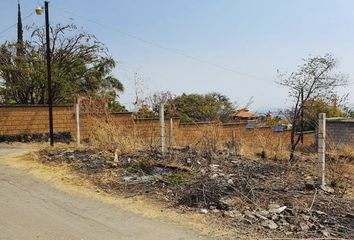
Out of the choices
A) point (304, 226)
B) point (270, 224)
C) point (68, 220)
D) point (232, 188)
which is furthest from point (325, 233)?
point (68, 220)

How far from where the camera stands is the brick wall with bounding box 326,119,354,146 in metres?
27.5

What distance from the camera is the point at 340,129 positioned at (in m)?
28.2

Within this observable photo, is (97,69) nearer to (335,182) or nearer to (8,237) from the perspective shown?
(335,182)

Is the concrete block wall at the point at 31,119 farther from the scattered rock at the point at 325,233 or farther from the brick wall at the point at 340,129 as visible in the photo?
the brick wall at the point at 340,129

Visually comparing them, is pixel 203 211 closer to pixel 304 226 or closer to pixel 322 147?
pixel 304 226

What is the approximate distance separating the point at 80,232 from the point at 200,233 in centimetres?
166

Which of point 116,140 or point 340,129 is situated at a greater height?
point 116,140

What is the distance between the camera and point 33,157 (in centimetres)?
1266

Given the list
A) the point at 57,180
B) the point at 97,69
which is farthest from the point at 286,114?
the point at 57,180

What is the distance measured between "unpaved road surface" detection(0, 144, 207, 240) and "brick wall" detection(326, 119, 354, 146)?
73.8 feet

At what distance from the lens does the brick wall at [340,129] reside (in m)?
27.5

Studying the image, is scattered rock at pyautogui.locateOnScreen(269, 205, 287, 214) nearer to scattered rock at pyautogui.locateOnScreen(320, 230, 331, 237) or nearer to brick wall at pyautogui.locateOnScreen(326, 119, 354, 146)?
scattered rock at pyautogui.locateOnScreen(320, 230, 331, 237)

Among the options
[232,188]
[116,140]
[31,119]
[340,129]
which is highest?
[31,119]

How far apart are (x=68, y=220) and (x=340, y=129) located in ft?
81.4
